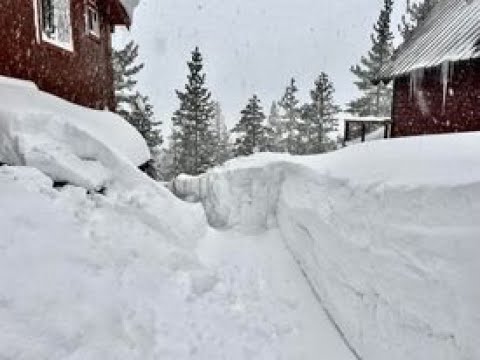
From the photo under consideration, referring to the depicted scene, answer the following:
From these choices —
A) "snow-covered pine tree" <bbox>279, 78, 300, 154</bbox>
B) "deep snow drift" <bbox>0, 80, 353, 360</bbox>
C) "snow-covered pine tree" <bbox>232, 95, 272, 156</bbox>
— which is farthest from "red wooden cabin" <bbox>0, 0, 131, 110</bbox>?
"snow-covered pine tree" <bbox>279, 78, 300, 154</bbox>

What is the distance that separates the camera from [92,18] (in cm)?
1326

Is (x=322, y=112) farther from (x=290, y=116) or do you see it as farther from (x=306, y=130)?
(x=290, y=116)

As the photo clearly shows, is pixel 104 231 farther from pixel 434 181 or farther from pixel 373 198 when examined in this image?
pixel 434 181

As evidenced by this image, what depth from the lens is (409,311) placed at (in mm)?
3768

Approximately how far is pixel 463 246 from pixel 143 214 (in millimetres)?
3963

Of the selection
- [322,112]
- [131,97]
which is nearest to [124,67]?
[131,97]

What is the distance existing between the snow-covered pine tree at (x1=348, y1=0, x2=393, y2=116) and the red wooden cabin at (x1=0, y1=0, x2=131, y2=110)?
721 inches

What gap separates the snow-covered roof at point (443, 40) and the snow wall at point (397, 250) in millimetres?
5312

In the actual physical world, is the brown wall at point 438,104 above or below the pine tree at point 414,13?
below

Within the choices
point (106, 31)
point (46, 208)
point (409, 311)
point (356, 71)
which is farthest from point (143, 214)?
point (356, 71)

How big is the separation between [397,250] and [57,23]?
343 inches

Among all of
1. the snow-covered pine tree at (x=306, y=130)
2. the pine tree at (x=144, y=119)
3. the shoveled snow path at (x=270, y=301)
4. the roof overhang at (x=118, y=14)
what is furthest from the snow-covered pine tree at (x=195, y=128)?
the shoveled snow path at (x=270, y=301)

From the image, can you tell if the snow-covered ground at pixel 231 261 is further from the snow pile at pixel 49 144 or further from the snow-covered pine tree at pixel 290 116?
the snow-covered pine tree at pixel 290 116

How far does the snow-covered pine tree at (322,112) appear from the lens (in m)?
35.6
